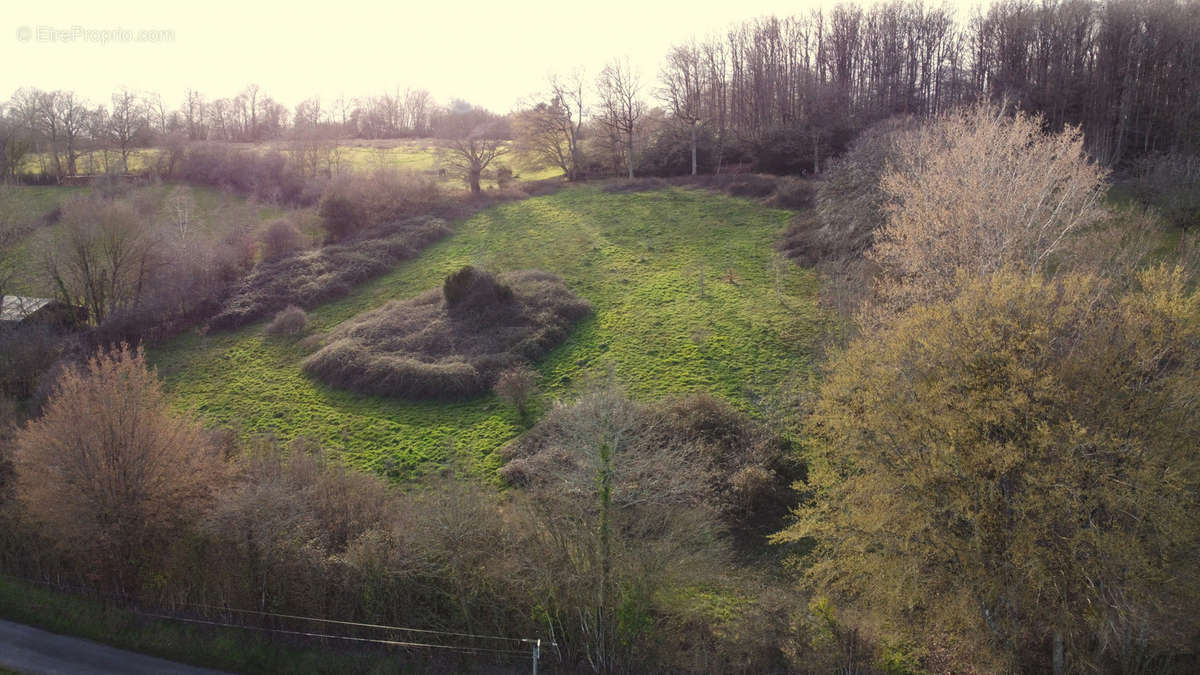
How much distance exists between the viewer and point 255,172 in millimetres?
61625

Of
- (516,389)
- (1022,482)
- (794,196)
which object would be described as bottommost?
(516,389)

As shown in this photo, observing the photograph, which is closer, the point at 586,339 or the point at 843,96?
the point at 586,339

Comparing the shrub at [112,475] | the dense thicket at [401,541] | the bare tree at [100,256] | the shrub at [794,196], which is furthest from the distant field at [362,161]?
the dense thicket at [401,541]

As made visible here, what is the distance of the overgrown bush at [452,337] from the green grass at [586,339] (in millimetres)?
861

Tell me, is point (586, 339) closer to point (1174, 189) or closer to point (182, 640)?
point (182, 640)

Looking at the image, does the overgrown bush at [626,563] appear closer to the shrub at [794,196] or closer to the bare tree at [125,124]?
the shrub at [794,196]

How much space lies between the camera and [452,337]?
3353cm

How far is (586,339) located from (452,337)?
620cm

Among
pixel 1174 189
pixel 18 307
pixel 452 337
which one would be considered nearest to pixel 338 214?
pixel 18 307

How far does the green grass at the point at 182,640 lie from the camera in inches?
741

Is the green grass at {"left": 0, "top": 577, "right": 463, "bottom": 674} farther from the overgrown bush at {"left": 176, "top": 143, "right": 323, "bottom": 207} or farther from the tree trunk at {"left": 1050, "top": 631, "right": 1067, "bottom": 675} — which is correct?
the overgrown bush at {"left": 176, "top": 143, "right": 323, "bottom": 207}

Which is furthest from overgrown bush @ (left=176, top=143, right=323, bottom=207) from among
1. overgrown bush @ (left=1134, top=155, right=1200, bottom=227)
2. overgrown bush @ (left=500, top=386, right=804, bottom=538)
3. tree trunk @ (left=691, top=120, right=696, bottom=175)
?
overgrown bush @ (left=1134, top=155, right=1200, bottom=227)

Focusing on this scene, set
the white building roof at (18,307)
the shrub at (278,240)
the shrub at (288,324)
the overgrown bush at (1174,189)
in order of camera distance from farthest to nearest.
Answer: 1. the shrub at (278,240)
2. the shrub at (288,324)
3. the white building roof at (18,307)
4. the overgrown bush at (1174,189)

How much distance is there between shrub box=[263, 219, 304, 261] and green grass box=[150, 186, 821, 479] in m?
7.81
